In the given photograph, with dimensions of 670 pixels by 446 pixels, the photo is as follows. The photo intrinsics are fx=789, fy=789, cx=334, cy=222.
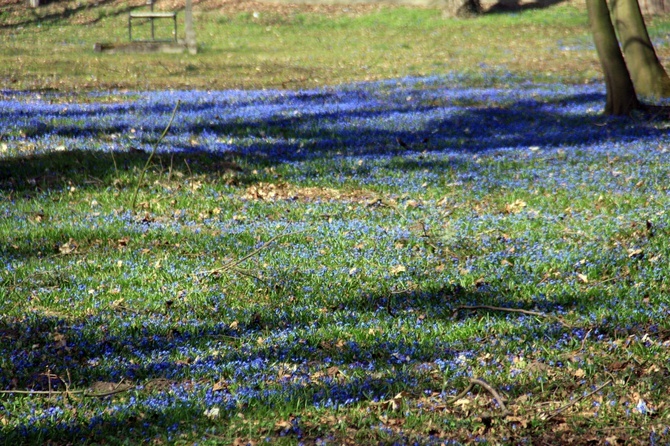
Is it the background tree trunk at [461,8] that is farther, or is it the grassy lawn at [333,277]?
the background tree trunk at [461,8]

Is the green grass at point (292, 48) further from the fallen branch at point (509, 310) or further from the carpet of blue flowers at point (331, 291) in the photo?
A: the fallen branch at point (509, 310)

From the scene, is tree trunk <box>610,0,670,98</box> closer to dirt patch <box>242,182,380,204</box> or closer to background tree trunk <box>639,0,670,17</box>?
dirt patch <box>242,182,380,204</box>

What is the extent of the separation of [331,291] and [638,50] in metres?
12.0

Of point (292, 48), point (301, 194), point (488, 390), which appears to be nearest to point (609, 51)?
point (301, 194)

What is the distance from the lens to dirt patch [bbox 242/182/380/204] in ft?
30.0

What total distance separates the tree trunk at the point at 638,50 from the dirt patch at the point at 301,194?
8533 mm

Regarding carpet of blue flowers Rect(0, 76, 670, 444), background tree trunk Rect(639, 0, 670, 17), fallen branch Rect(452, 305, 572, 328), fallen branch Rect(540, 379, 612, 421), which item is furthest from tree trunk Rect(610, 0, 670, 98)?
background tree trunk Rect(639, 0, 670, 17)

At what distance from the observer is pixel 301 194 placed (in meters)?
9.44

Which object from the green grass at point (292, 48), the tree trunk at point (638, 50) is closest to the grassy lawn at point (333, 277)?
the tree trunk at point (638, 50)

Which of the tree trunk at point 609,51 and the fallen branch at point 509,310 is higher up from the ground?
the tree trunk at point 609,51

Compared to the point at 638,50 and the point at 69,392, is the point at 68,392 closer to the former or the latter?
the point at 69,392

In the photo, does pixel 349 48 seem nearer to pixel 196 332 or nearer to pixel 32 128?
pixel 32 128

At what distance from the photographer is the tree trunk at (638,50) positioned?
49.8 ft

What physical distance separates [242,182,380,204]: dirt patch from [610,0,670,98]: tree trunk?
Result: 853 centimetres
